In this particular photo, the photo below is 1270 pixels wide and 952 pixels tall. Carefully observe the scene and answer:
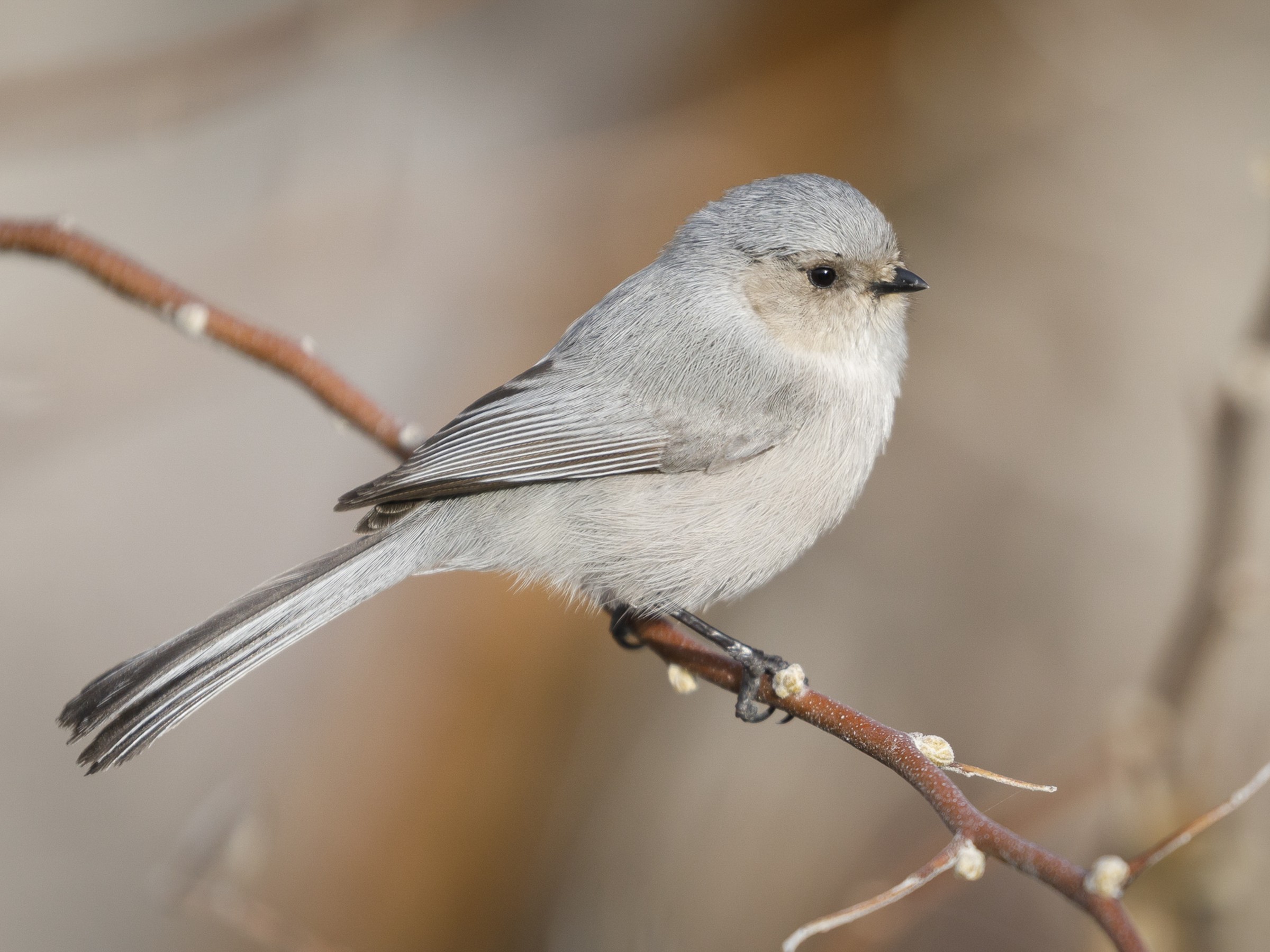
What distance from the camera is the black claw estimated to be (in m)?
2.58

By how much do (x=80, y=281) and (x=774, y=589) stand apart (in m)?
3.06

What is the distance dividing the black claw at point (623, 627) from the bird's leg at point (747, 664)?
153mm

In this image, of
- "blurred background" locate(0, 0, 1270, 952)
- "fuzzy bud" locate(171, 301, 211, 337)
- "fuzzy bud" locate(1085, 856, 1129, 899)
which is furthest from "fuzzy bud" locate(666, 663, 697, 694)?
"fuzzy bud" locate(171, 301, 211, 337)

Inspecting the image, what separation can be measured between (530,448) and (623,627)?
55 centimetres

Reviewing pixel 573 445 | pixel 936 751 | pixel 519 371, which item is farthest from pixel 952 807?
pixel 519 371

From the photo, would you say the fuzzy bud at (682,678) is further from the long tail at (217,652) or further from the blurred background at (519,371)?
the blurred background at (519,371)

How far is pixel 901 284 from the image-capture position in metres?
2.44

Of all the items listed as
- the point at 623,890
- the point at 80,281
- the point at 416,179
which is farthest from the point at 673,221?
the point at 623,890

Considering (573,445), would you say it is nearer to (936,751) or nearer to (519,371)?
(936,751)

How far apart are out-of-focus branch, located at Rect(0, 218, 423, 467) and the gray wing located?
0.17 meters

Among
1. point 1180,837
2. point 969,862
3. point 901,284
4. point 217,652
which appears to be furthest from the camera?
point 901,284

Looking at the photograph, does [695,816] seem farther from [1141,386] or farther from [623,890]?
[1141,386]

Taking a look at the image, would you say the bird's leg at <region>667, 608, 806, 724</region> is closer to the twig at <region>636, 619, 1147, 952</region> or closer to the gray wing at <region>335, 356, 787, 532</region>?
the twig at <region>636, 619, 1147, 952</region>

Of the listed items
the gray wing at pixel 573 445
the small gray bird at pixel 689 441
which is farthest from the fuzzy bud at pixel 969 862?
the gray wing at pixel 573 445
